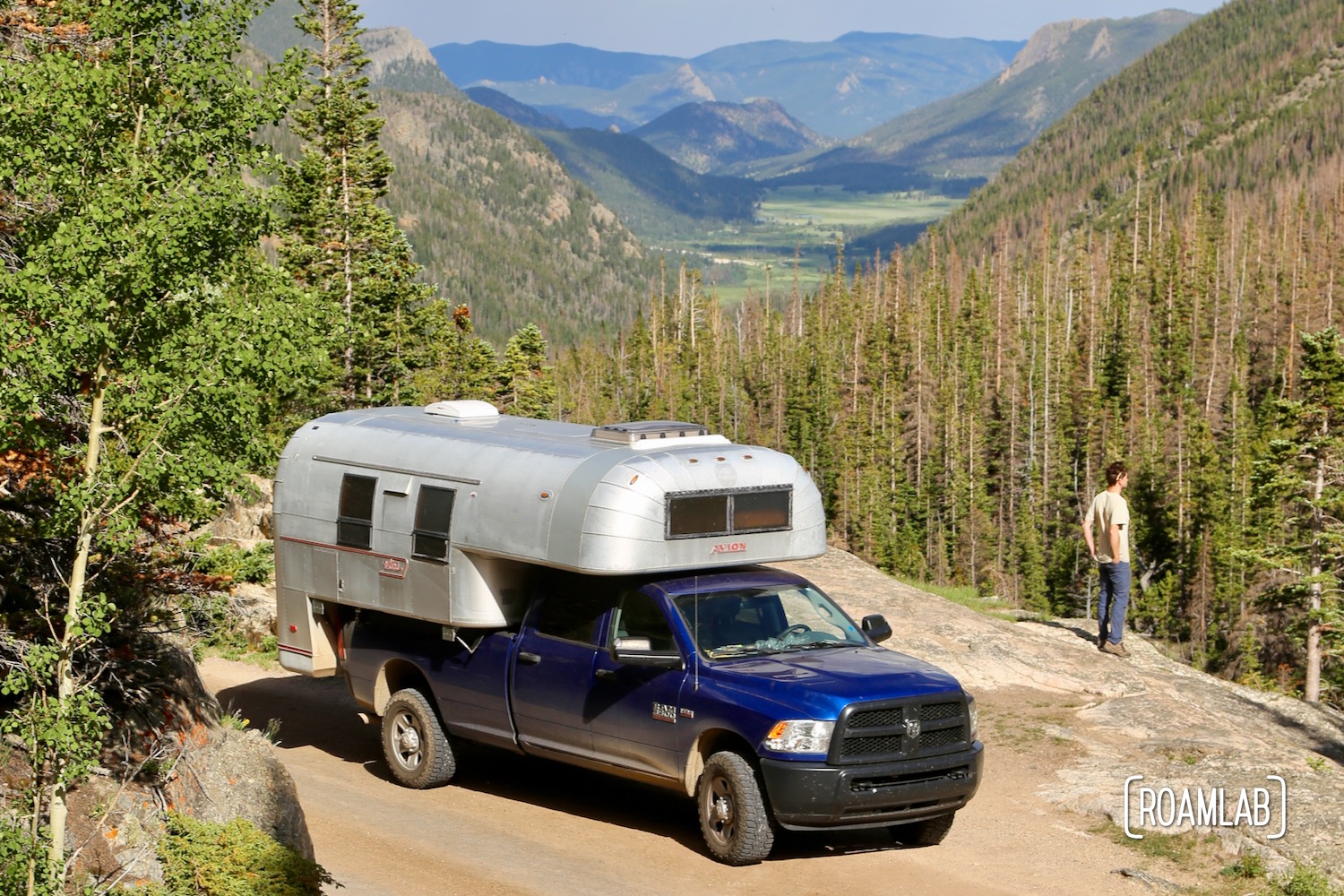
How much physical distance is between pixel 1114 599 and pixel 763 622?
7.38m

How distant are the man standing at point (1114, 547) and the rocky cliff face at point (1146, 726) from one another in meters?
0.54

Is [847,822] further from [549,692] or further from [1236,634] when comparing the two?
[1236,634]

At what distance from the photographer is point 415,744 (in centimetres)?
1365

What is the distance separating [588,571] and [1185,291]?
130547 millimetres

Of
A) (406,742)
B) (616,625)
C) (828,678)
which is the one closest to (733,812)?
(828,678)

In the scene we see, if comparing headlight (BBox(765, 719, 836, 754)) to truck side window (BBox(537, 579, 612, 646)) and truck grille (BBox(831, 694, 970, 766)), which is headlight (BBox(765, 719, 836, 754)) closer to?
truck grille (BBox(831, 694, 970, 766))

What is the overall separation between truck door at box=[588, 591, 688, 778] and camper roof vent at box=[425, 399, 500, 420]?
10.7 ft

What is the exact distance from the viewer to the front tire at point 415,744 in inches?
527

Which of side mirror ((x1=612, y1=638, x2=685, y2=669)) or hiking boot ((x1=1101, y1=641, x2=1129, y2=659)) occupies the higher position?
side mirror ((x1=612, y1=638, x2=685, y2=669))

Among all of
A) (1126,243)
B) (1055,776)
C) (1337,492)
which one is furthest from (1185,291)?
(1055,776)

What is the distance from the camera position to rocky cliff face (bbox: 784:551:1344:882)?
11680 mm

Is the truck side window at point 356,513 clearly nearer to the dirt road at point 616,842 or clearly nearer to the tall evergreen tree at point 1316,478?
the dirt road at point 616,842

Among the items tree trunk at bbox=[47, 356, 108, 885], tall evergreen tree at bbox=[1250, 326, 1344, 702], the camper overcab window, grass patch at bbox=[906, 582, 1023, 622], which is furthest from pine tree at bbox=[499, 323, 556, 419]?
tree trunk at bbox=[47, 356, 108, 885]

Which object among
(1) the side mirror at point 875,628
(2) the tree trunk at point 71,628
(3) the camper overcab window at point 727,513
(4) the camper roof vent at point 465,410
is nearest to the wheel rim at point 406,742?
A: (4) the camper roof vent at point 465,410
